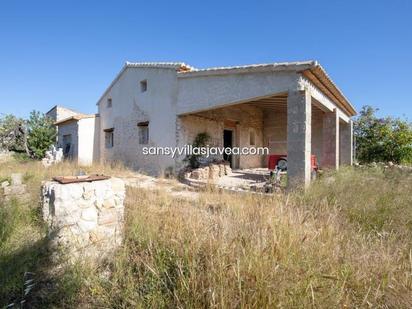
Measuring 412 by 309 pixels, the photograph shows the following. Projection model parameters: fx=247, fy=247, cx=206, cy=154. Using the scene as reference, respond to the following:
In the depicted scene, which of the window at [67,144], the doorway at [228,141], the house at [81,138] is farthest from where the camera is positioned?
the window at [67,144]

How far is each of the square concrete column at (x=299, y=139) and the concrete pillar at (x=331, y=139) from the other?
4046mm

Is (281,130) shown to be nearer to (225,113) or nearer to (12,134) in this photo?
(225,113)

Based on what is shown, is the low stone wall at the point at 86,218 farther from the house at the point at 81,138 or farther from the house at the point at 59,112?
the house at the point at 59,112

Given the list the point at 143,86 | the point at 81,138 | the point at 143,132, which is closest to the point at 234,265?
the point at 143,132

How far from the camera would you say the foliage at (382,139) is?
14.1m

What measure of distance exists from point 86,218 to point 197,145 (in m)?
7.76

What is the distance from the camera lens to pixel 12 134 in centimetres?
1670

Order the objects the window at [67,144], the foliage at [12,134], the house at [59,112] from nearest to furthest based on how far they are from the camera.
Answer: the window at [67,144] → the foliage at [12,134] → the house at [59,112]

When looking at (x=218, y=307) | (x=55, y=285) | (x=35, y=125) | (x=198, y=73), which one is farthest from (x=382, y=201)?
(x=35, y=125)

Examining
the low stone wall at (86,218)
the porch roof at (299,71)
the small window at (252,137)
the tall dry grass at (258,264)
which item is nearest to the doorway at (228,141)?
the small window at (252,137)

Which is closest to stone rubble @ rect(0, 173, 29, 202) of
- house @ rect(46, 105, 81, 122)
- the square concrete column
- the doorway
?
the square concrete column

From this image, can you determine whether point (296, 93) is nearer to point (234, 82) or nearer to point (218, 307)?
point (234, 82)

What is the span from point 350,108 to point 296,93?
7.49 m

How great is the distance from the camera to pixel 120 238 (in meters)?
3.01
